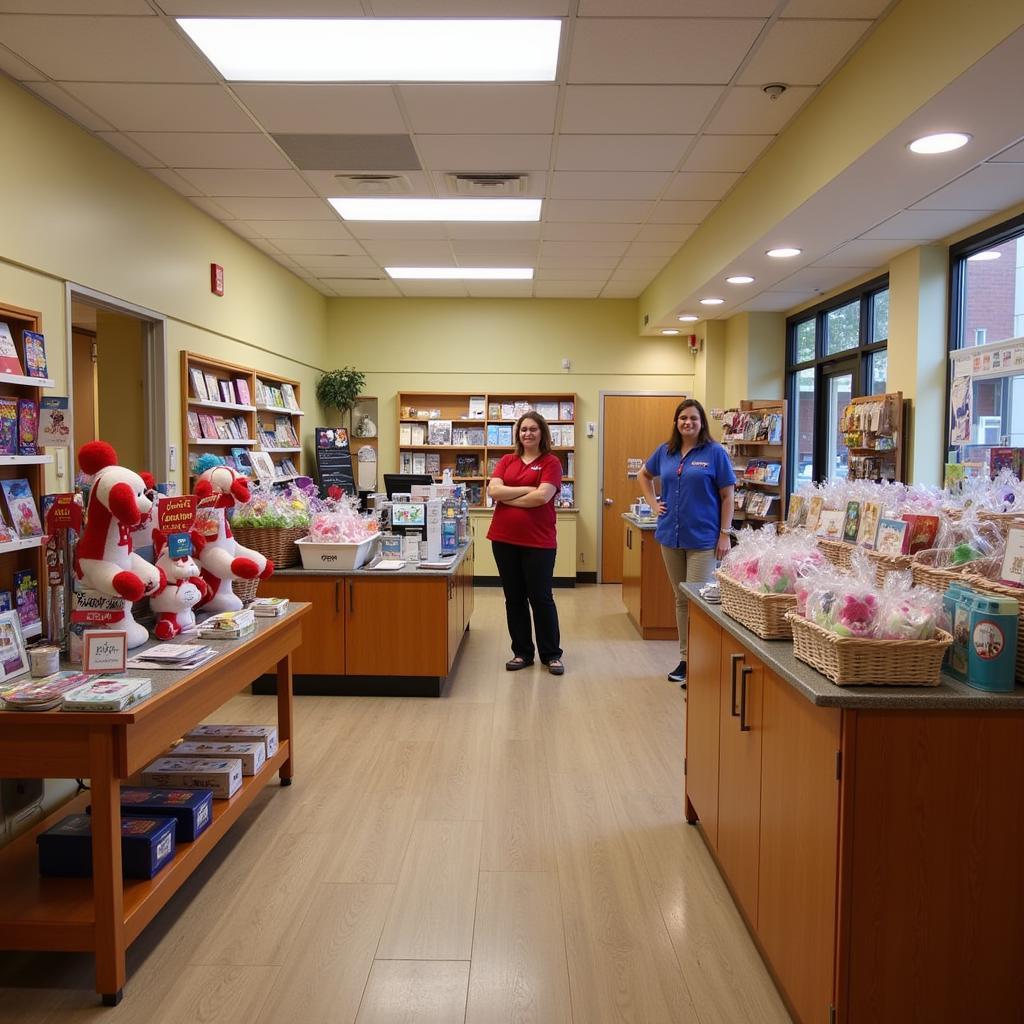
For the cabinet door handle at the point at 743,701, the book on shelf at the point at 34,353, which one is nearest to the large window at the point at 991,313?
the cabinet door handle at the point at 743,701

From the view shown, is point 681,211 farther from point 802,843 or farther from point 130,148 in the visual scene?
point 802,843

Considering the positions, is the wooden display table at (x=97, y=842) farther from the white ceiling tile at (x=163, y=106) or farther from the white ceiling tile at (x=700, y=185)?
the white ceiling tile at (x=700, y=185)

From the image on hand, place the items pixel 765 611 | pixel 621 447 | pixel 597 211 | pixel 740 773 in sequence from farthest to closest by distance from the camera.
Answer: pixel 621 447
pixel 597 211
pixel 740 773
pixel 765 611

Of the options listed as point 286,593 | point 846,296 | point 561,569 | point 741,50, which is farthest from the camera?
point 561,569

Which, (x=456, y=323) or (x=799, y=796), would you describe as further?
(x=456, y=323)

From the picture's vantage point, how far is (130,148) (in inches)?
173

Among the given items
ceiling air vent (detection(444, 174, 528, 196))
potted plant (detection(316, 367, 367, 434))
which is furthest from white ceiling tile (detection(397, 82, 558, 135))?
potted plant (detection(316, 367, 367, 434))

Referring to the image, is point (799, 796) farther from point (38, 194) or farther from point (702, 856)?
point (38, 194)

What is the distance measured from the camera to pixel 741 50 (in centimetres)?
326

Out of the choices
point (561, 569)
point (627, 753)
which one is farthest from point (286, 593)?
point (561, 569)

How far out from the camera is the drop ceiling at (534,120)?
304 centimetres

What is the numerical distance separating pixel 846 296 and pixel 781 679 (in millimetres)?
4990

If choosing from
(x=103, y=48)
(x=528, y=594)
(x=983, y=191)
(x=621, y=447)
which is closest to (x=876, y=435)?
(x=983, y=191)

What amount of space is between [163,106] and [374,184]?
4.61 ft
